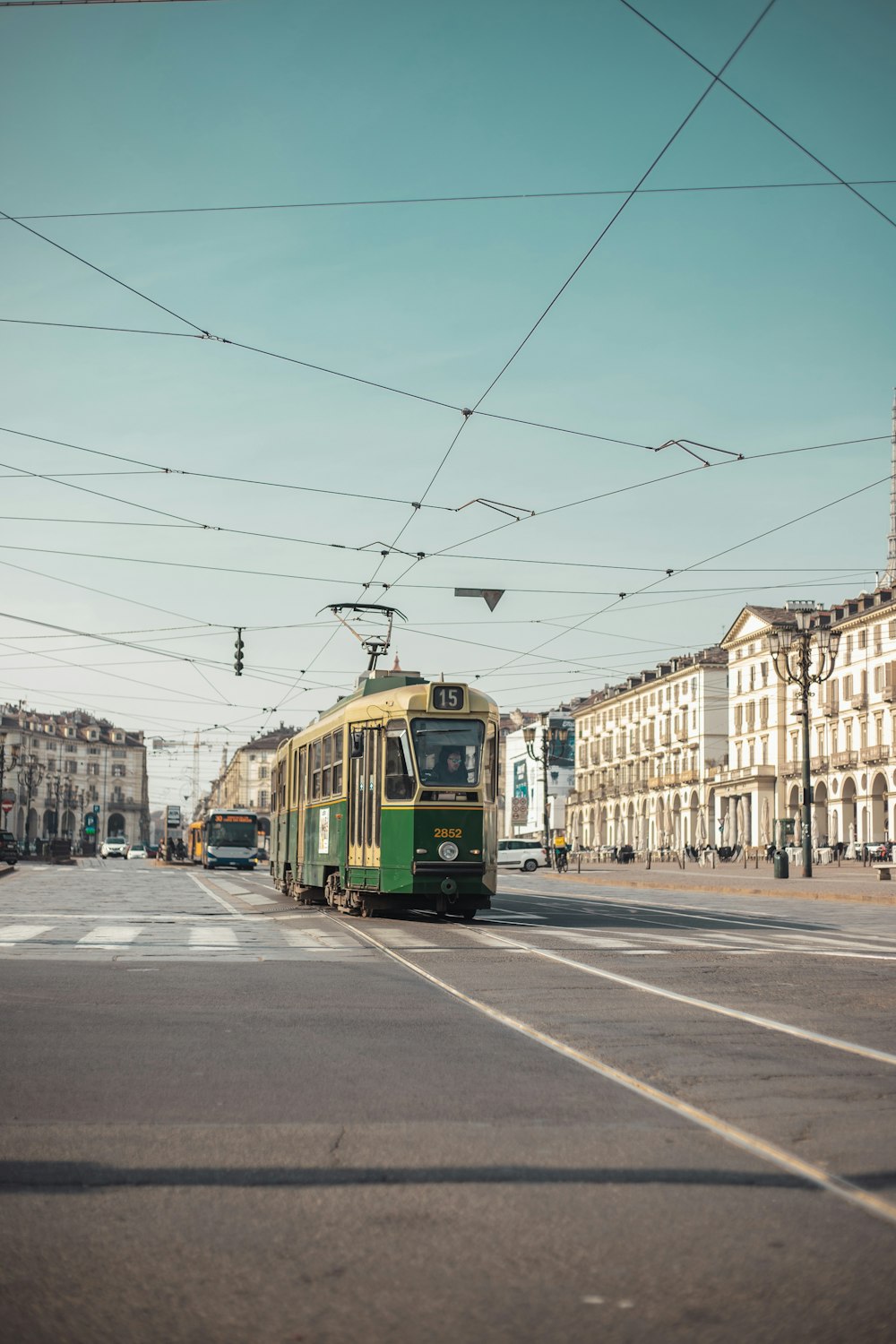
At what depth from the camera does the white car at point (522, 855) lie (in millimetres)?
72312

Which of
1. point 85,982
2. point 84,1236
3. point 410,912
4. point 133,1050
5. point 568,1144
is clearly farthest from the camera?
point 410,912

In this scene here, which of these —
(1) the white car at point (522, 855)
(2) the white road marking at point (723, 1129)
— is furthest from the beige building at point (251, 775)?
(2) the white road marking at point (723, 1129)

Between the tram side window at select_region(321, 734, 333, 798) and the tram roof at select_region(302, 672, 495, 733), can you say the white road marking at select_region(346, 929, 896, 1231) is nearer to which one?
the tram roof at select_region(302, 672, 495, 733)

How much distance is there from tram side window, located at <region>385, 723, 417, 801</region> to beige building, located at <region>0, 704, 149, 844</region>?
148 meters

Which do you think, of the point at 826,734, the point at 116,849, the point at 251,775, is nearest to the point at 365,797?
the point at 826,734

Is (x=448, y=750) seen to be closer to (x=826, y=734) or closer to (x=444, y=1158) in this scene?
(x=444, y=1158)

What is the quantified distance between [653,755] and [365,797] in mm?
95030

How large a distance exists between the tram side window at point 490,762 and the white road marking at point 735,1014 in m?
6.46

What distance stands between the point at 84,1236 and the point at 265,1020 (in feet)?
16.7

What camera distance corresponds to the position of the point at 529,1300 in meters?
3.88

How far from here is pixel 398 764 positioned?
21.2m

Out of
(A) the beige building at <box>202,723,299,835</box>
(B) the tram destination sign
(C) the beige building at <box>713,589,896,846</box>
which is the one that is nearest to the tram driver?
(B) the tram destination sign

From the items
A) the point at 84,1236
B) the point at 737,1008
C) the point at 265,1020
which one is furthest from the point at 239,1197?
the point at 737,1008

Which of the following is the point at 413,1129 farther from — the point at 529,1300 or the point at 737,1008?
the point at 737,1008
